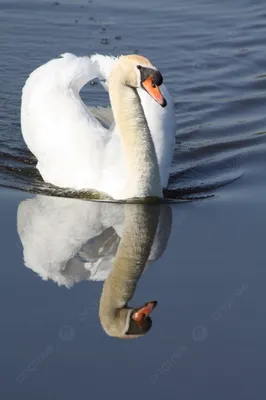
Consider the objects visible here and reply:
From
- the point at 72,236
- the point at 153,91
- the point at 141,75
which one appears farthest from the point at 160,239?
the point at 141,75

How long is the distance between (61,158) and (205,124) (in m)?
2.54

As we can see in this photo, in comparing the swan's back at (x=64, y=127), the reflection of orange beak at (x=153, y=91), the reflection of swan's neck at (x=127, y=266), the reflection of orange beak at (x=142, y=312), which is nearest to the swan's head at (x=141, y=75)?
the reflection of orange beak at (x=153, y=91)

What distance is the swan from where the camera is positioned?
9.73 metres

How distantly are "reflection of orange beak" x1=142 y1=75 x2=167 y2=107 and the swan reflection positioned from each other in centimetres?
114

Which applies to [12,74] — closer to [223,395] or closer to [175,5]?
[175,5]

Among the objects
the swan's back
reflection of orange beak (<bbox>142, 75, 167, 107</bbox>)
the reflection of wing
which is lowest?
the reflection of wing

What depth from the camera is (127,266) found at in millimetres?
8891

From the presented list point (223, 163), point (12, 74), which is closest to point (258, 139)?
point (223, 163)

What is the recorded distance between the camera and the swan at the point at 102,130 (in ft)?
31.9

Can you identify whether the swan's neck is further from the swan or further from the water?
the water

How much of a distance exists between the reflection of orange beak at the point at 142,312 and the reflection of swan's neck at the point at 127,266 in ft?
0.18

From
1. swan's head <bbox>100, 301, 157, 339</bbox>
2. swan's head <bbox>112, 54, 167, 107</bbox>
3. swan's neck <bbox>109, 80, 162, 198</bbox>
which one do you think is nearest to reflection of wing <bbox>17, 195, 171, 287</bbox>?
swan's neck <bbox>109, 80, 162, 198</bbox>

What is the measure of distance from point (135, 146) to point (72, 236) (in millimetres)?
977

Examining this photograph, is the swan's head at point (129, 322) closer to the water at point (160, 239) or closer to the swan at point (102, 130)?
the water at point (160, 239)
